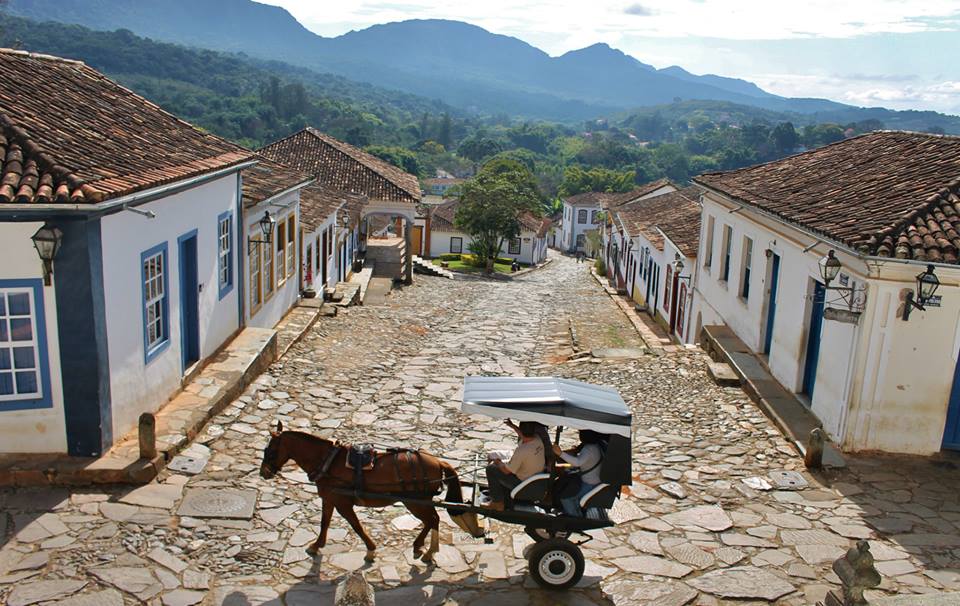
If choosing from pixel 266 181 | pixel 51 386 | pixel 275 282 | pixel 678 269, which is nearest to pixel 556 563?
pixel 51 386

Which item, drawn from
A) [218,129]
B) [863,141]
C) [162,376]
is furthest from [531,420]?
[218,129]

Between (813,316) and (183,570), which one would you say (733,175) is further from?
(183,570)

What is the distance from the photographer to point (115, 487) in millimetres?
7957

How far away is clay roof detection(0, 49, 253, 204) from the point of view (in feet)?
24.9

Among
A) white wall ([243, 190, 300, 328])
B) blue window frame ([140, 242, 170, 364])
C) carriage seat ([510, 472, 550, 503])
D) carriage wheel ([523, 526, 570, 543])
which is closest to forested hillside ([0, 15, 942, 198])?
white wall ([243, 190, 300, 328])

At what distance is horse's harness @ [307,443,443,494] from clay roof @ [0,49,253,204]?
10.9 ft

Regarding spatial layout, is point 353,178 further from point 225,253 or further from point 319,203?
point 225,253

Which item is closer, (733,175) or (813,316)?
(813,316)

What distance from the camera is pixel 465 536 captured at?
7582mm

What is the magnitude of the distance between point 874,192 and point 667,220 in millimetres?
15481

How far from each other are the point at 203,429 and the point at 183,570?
3376 millimetres

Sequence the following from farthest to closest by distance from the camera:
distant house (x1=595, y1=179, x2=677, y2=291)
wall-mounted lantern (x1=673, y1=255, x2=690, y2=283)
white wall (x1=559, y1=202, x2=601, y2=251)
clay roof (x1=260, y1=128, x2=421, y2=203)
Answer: white wall (x1=559, y1=202, x2=601, y2=251), distant house (x1=595, y1=179, x2=677, y2=291), clay roof (x1=260, y1=128, x2=421, y2=203), wall-mounted lantern (x1=673, y1=255, x2=690, y2=283)

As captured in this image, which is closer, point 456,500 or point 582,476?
point 582,476

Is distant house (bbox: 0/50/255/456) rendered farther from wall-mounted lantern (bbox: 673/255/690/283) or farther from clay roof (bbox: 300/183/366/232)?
wall-mounted lantern (bbox: 673/255/690/283)
